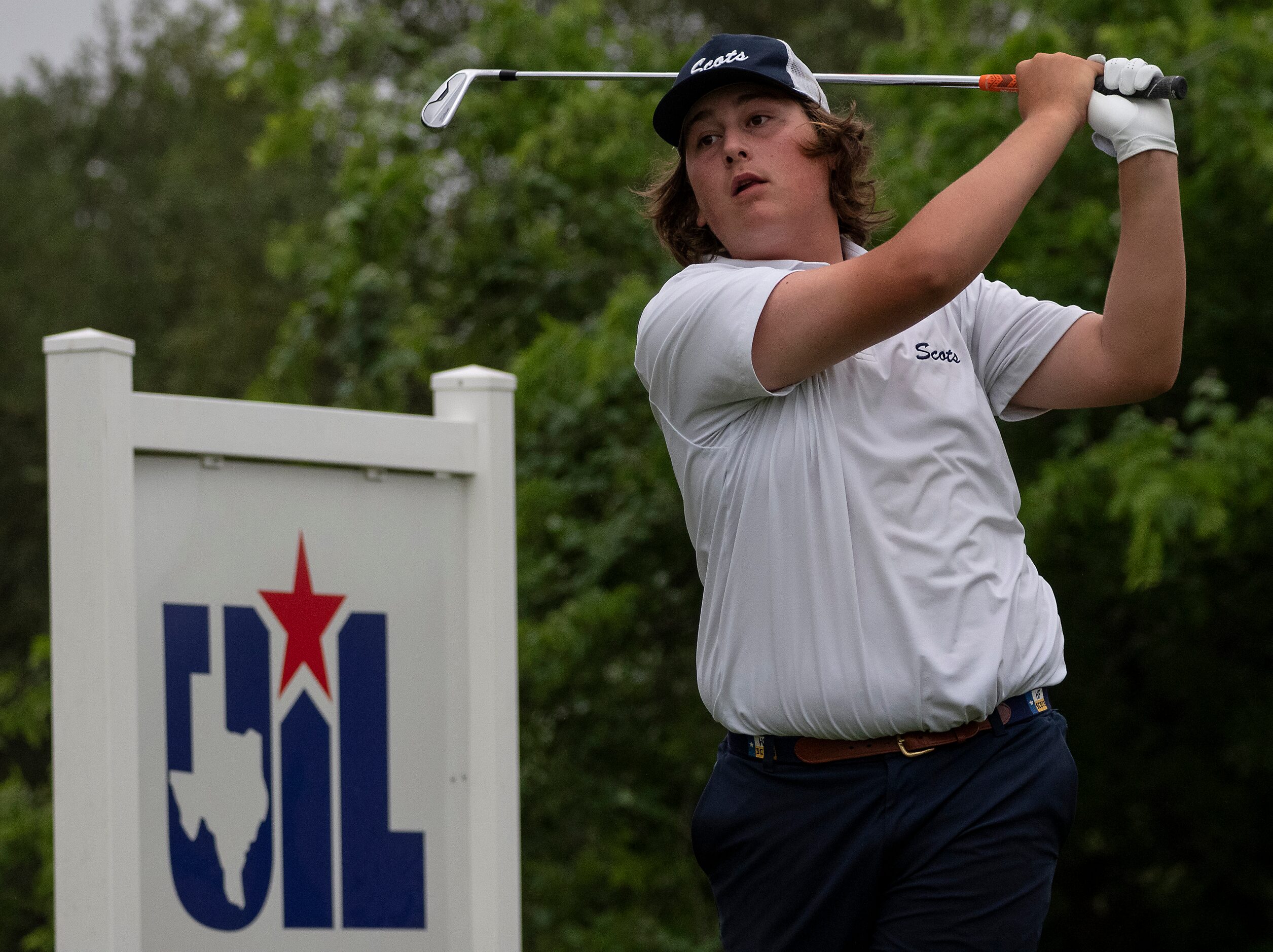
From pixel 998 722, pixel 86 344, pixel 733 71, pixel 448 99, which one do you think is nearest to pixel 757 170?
pixel 733 71

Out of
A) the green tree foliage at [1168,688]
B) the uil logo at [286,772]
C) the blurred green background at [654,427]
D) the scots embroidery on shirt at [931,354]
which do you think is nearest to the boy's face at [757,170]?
the scots embroidery on shirt at [931,354]

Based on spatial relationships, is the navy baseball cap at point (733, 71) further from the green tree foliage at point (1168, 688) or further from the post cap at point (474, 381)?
the green tree foliage at point (1168, 688)

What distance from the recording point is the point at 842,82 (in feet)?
7.16

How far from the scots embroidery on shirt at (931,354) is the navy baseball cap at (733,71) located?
37 cm

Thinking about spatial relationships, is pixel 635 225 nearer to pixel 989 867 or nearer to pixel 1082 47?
pixel 1082 47

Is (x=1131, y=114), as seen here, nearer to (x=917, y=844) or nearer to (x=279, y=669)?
(x=917, y=844)

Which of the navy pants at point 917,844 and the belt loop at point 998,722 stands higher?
the belt loop at point 998,722

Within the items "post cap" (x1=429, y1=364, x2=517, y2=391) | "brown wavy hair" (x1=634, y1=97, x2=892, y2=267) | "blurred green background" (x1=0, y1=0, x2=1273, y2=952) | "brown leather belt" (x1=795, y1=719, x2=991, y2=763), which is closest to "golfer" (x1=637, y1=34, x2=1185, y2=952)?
"brown leather belt" (x1=795, y1=719, x2=991, y2=763)

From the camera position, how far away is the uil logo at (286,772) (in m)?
2.86

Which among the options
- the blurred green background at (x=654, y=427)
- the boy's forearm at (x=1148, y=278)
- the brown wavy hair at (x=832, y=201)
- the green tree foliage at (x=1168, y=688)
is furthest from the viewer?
the blurred green background at (x=654, y=427)

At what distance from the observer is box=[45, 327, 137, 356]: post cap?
2.74 m

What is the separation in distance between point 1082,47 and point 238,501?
430 centimetres

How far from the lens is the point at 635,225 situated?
22.3 feet

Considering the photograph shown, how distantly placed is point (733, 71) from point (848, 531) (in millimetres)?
611
